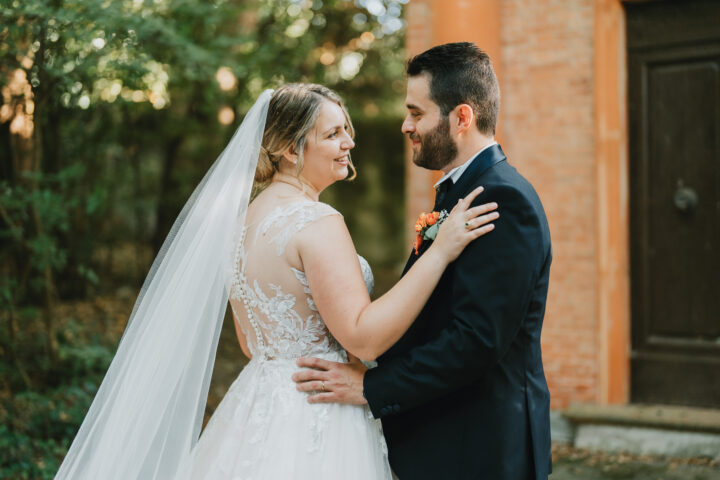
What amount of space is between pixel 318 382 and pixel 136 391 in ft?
2.32

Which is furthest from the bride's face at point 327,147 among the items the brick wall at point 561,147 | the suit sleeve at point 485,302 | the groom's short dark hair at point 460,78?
the brick wall at point 561,147

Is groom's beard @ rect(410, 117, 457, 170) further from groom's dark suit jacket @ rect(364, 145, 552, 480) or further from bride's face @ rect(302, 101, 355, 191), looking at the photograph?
bride's face @ rect(302, 101, 355, 191)

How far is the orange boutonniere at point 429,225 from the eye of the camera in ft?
7.89

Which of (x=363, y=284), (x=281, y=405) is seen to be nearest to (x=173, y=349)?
(x=281, y=405)

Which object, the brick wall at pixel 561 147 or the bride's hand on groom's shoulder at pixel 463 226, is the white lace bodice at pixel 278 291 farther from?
the brick wall at pixel 561 147

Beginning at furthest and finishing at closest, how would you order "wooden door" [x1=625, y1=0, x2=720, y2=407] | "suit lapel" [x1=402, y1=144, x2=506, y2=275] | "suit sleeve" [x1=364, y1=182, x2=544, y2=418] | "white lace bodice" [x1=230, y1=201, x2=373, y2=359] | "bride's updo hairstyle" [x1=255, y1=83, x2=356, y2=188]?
"wooden door" [x1=625, y1=0, x2=720, y2=407]
"bride's updo hairstyle" [x1=255, y1=83, x2=356, y2=188]
"white lace bodice" [x1=230, y1=201, x2=373, y2=359]
"suit lapel" [x1=402, y1=144, x2=506, y2=275]
"suit sleeve" [x1=364, y1=182, x2=544, y2=418]

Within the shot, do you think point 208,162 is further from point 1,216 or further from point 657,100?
point 657,100

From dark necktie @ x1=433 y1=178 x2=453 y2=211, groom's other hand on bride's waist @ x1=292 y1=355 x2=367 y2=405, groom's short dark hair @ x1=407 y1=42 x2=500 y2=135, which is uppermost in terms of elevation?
groom's short dark hair @ x1=407 y1=42 x2=500 y2=135

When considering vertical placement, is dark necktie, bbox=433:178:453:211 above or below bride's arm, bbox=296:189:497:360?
above

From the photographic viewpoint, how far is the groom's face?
→ 2432 millimetres

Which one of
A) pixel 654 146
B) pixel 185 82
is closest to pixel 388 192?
pixel 185 82

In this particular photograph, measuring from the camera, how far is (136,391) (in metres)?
2.59

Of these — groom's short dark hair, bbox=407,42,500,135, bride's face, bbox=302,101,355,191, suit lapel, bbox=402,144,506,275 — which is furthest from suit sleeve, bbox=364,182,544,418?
bride's face, bbox=302,101,355,191

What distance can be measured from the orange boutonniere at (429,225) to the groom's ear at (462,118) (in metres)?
0.30
